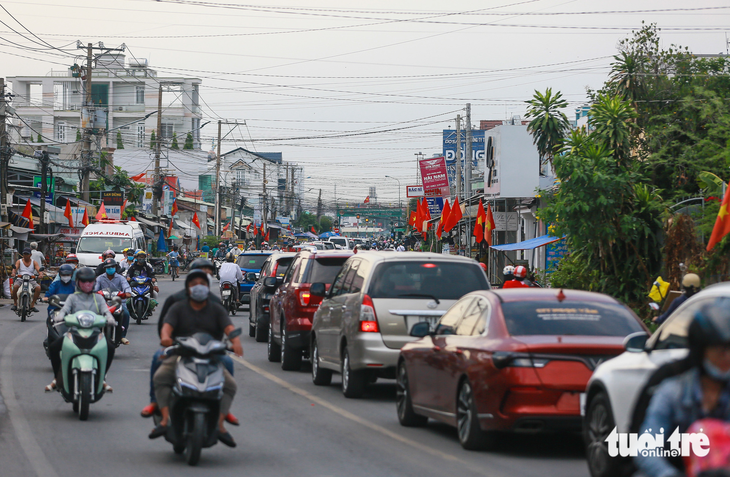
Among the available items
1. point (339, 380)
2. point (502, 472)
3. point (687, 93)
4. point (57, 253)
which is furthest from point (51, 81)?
point (502, 472)

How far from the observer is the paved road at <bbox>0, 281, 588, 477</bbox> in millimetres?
7863

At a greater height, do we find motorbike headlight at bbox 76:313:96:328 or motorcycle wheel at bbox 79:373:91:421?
motorbike headlight at bbox 76:313:96:328

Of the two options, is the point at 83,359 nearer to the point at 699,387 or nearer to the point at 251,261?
the point at 699,387

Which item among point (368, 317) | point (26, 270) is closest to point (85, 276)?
point (368, 317)

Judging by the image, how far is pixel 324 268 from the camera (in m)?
15.4

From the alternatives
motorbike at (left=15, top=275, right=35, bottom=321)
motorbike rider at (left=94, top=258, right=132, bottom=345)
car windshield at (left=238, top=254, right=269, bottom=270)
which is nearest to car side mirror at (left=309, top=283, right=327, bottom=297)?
motorbike rider at (left=94, top=258, right=132, bottom=345)

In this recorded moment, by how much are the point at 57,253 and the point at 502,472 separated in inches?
1668

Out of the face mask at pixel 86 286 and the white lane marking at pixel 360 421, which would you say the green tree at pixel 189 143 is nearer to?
the white lane marking at pixel 360 421

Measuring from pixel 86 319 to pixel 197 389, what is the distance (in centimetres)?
314

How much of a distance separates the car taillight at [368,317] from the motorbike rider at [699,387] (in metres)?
7.55

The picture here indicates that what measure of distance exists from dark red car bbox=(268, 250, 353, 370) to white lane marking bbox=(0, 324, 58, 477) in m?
4.16

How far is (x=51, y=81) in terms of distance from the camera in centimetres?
11231

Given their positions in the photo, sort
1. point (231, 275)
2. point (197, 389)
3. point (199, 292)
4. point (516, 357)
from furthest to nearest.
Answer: point (231, 275) < point (199, 292) < point (516, 357) < point (197, 389)

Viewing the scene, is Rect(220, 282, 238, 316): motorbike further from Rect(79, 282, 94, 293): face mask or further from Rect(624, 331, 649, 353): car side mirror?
Rect(624, 331, 649, 353): car side mirror
